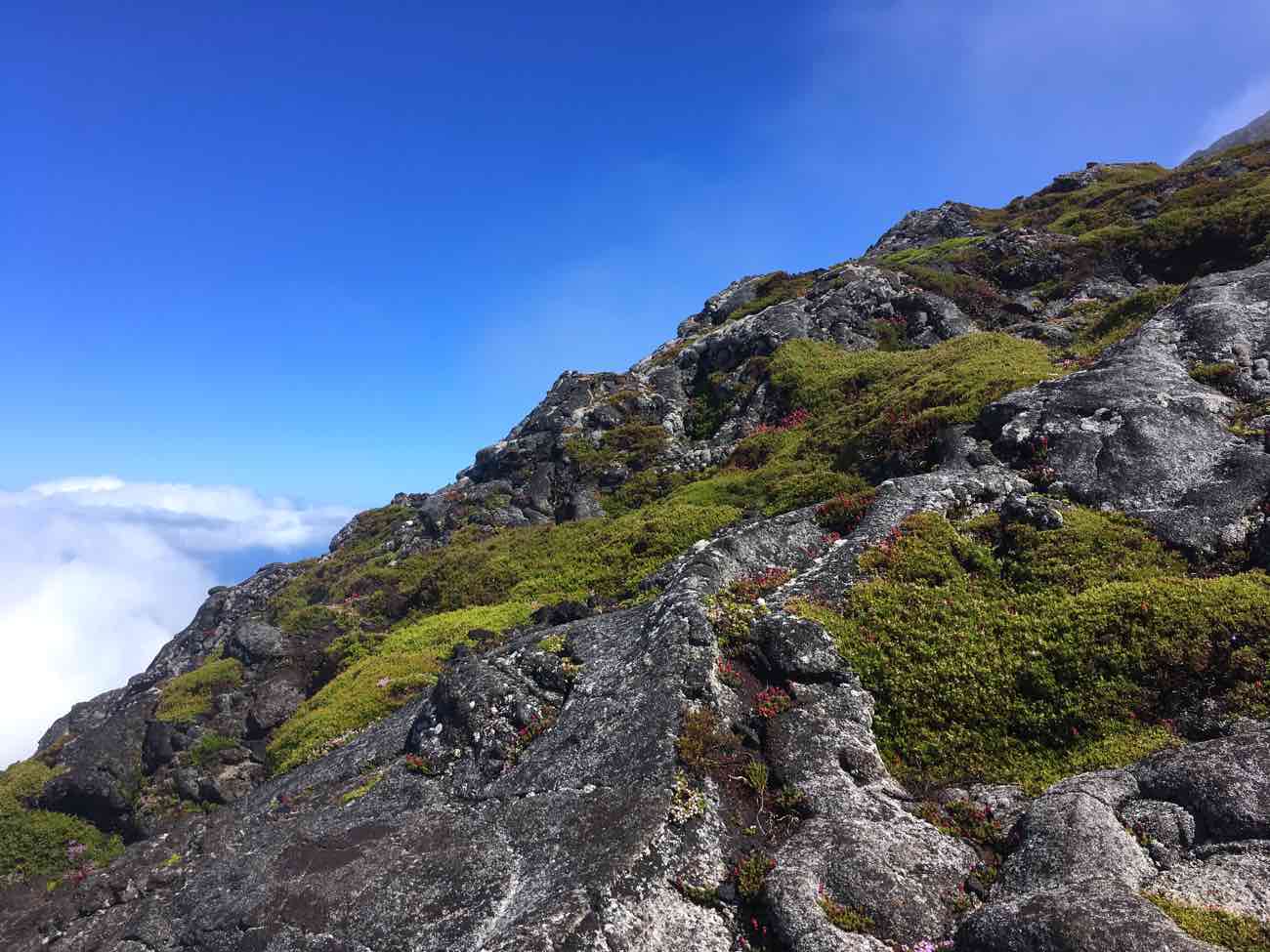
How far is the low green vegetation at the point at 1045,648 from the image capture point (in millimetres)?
13227

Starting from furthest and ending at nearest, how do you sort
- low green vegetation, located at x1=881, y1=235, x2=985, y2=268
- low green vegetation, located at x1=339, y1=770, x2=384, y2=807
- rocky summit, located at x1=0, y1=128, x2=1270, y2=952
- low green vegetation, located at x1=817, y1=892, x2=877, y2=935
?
low green vegetation, located at x1=881, y1=235, x2=985, y2=268 < low green vegetation, located at x1=339, y1=770, x2=384, y2=807 < rocky summit, located at x1=0, y1=128, x2=1270, y2=952 < low green vegetation, located at x1=817, y1=892, x2=877, y2=935

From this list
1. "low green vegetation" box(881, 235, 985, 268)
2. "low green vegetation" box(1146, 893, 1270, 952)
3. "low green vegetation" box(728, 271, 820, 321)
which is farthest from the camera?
"low green vegetation" box(728, 271, 820, 321)

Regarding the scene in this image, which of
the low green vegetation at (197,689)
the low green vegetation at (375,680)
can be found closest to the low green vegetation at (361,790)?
the low green vegetation at (375,680)

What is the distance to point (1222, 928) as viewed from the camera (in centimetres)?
780

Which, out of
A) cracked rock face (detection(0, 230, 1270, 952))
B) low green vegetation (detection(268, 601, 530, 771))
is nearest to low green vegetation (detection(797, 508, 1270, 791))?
cracked rock face (detection(0, 230, 1270, 952))

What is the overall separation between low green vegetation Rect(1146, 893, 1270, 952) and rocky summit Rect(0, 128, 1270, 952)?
0.15 ft

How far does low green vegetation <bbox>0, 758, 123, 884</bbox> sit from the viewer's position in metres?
26.0

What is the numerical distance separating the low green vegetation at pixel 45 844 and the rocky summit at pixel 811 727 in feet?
0.50

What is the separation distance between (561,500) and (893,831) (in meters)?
40.4

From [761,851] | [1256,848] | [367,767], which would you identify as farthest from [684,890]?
[367,767]

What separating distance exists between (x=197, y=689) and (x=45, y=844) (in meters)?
10.2

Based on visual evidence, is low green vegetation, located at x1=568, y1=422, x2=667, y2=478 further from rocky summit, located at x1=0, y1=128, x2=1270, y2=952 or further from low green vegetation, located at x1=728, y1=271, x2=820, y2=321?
low green vegetation, located at x1=728, y1=271, x2=820, y2=321

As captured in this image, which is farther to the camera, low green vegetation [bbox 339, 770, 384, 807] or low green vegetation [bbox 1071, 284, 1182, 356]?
low green vegetation [bbox 1071, 284, 1182, 356]

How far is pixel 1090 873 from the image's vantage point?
929cm
